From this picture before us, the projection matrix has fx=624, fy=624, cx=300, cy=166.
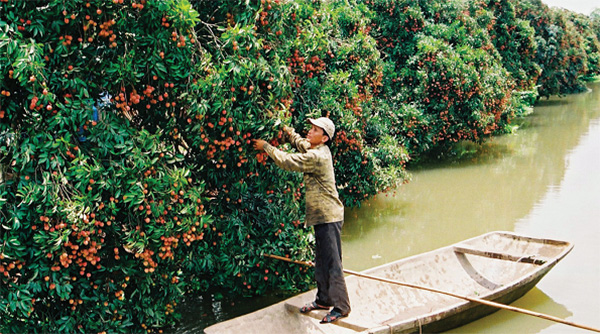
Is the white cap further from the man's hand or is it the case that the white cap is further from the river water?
the river water

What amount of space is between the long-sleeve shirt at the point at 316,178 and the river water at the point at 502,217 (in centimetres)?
193

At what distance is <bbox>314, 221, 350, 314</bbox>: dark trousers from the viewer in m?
5.47

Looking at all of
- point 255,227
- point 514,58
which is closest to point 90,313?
point 255,227

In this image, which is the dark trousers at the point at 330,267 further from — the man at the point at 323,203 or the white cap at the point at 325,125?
the white cap at the point at 325,125

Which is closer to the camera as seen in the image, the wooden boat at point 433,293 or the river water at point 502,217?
the wooden boat at point 433,293

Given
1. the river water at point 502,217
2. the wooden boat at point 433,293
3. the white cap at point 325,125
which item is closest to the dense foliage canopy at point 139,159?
the white cap at point 325,125

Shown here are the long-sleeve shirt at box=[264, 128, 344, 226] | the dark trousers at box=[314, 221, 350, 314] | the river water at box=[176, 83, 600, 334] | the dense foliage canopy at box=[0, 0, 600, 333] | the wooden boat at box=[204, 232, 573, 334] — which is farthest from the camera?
the river water at box=[176, 83, 600, 334]

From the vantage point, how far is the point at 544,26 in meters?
25.3

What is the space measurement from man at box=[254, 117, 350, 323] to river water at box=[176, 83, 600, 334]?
4.77ft

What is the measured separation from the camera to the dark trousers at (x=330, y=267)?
5469mm

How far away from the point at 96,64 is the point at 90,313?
2063 millimetres

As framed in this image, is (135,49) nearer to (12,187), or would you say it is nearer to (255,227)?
(12,187)

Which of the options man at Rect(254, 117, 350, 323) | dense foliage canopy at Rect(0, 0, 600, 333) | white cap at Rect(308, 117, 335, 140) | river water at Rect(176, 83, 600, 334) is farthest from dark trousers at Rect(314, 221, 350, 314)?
river water at Rect(176, 83, 600, 334)

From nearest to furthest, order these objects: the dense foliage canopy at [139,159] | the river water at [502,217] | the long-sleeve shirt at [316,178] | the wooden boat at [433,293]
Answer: the dense foliage canopy at [139,159] → the long-sleeve shirt at [316,178] → the wooden boat at [433,293] → the river water at [502,217]
